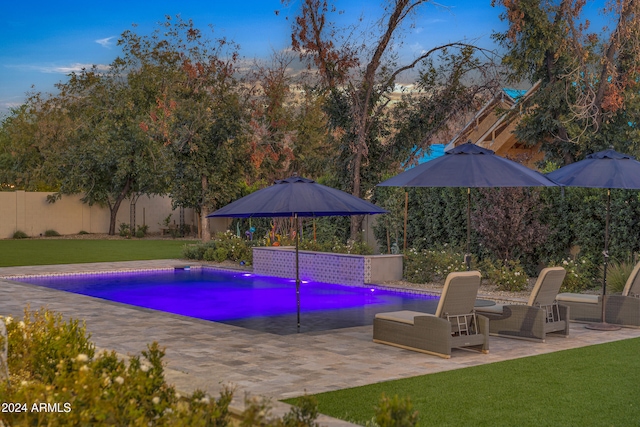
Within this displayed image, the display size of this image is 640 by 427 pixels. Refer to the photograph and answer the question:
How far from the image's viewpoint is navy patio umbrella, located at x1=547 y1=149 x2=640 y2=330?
33.7 ft

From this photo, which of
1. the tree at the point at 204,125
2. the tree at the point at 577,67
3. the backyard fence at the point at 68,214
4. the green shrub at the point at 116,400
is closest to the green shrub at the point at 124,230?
the backyard fence at the point at 68,214

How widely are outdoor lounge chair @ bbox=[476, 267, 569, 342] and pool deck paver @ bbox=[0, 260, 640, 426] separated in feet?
0.42

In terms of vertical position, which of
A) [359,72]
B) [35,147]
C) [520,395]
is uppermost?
[359,72]

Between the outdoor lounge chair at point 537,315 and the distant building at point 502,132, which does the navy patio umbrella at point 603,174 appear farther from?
the distant building at point 502,132

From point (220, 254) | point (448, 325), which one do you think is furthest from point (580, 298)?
point (220, 254)

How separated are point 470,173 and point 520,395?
3.50m

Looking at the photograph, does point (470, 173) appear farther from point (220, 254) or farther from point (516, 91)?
point (516, 91)

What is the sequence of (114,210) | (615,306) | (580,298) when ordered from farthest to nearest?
(114,210), (580,298), (615,306)

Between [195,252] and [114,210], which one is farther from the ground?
[114,210]

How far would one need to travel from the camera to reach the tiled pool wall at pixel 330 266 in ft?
55.5

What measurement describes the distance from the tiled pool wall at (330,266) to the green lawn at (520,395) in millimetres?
8282

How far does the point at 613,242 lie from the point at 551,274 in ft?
19.8

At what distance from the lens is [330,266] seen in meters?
17.8

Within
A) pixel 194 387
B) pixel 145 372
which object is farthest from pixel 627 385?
pixel 145 372
